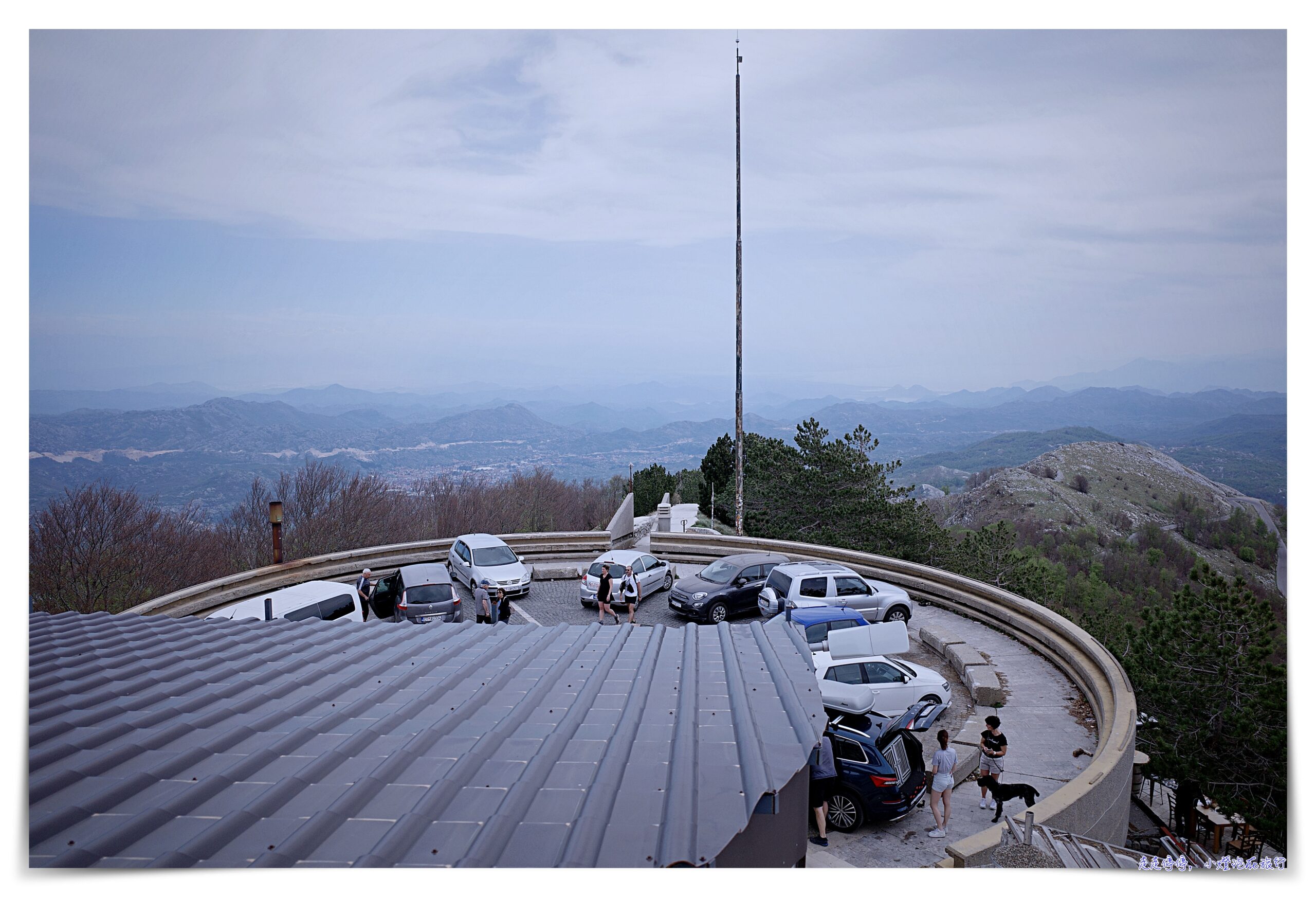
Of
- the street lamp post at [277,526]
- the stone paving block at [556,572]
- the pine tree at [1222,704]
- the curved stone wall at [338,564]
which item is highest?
the street lamp post at [277,526]

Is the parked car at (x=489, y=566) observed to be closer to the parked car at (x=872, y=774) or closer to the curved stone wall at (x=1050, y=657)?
the curved stone wall at (x=1050, y=657)

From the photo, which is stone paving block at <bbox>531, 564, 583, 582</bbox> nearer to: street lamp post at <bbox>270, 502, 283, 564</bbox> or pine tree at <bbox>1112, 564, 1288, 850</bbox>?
street lamp post at <bbox>270, 502, 283, 564</bbox>

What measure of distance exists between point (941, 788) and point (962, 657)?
18.3 ft

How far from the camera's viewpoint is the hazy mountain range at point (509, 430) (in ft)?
70.0

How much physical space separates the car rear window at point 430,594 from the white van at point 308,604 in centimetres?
100

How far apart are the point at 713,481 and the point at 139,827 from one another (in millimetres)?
45700

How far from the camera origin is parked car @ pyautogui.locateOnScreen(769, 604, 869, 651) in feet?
44.2

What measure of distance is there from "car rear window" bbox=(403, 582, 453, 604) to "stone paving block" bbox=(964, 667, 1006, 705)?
1029 cm

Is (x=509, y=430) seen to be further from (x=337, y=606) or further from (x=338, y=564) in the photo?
(x=337, y=606)

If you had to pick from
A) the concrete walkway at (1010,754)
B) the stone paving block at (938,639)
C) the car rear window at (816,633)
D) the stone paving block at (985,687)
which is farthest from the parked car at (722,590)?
the stone paving block at (985,687)

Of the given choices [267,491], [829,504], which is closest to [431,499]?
[267,491]

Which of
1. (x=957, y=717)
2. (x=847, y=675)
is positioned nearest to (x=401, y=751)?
(x=847, y=675)

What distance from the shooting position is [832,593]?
1571cm

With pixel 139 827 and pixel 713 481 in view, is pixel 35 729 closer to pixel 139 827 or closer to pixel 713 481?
pixel 139 827
